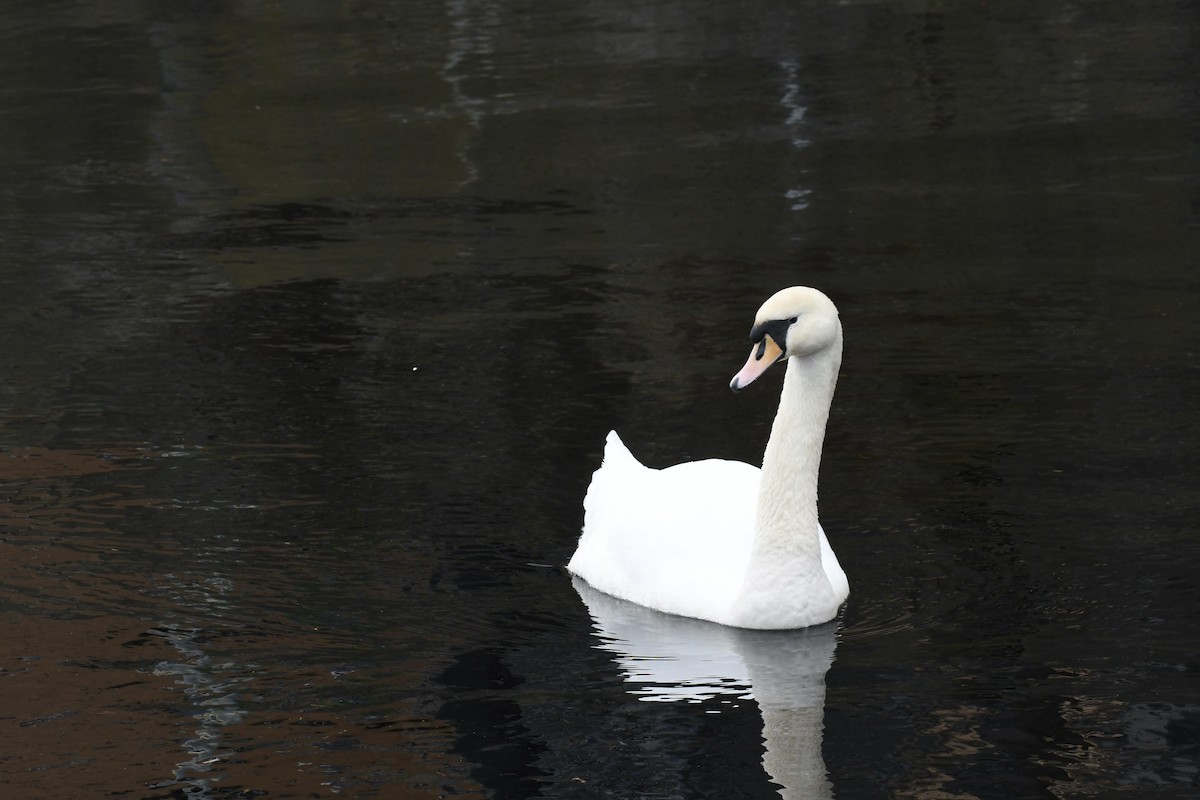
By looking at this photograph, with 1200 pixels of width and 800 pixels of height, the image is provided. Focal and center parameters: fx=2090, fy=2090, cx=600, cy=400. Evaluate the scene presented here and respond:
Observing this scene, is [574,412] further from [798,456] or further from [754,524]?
[798,456]

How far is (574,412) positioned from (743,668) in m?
3.04

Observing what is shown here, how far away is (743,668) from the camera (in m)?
6.84

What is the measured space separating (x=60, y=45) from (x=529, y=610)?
16612 millimetres

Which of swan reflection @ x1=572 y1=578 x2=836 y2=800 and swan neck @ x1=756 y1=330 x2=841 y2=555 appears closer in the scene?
swan reflection @ x1=572 y1=578 x2=836 y2=800

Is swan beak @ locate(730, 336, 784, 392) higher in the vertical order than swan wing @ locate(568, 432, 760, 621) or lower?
higher

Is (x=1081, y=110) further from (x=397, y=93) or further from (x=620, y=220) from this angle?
(x=397, y=93)

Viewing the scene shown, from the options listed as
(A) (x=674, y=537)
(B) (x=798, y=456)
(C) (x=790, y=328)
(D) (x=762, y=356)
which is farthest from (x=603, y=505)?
(C) (x=790, y=328)

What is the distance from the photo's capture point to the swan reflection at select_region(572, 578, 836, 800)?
613cm

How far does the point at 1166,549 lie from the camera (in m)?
7.71

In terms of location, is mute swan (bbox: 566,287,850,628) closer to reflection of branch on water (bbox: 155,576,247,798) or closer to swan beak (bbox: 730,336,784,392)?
swan beak (bbox: 730,336,784,392)

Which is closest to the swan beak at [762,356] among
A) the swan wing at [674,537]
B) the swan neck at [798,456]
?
the swan neck at [798,456]

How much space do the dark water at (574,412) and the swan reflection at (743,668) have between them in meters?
0.02

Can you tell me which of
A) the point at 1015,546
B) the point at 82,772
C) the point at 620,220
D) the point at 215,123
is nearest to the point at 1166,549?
the point at 1015,546

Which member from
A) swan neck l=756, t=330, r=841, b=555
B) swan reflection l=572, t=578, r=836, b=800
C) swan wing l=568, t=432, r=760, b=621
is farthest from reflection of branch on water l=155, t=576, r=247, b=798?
swan neck l=756, t=330, r=841, b=555
